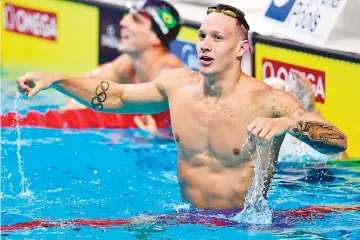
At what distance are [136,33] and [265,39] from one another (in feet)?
3.61

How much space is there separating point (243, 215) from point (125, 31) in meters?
3.30

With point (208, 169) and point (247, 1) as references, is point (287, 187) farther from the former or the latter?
point (247, 1)

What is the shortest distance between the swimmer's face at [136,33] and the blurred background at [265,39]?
21 centimetres

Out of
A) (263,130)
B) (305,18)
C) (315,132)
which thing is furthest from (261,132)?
(305,18)

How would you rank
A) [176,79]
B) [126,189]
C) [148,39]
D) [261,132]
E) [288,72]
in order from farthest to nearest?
[148,39]
[288,72]
[126,189]
[176,79]
[261,132]

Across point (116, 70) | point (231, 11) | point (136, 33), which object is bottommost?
point (116, 70)

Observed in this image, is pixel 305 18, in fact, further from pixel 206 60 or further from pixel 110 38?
pixel 206 60

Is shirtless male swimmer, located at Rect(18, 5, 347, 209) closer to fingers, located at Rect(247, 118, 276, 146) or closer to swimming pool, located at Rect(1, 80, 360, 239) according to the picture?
swimming pool, located at Rect(1, 80, 360, 239)

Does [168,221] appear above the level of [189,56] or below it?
below

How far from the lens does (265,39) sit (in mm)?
6512

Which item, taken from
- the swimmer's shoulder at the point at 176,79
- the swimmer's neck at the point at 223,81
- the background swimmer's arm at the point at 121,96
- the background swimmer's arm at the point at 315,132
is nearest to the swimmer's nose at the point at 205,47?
the swimmer's neck at the point at 223,81

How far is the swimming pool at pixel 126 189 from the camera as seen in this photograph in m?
3.94

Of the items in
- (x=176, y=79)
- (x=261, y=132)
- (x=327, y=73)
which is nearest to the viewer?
(x=261, y=132)

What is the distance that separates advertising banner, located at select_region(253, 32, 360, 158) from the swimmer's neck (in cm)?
215
